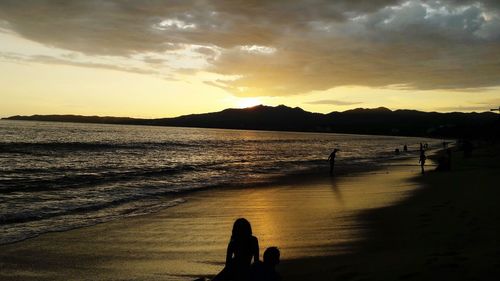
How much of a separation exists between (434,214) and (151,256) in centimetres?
826

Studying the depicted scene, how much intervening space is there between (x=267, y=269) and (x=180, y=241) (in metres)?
5.35

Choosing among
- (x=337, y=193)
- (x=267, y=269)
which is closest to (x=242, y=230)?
(x=267, y=269)

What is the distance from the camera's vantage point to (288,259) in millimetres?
8586

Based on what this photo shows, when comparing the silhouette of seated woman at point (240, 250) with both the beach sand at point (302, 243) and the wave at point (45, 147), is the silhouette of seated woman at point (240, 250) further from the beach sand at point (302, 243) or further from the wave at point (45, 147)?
the wave at point (45, 147)

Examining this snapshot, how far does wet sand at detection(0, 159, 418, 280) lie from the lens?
319 inches

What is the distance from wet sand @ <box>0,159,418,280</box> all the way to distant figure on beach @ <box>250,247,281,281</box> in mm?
2260

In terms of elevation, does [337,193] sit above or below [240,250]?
below

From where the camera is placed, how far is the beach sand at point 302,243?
7582 mm

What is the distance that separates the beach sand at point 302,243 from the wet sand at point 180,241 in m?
0.02

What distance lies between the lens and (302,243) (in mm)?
9891

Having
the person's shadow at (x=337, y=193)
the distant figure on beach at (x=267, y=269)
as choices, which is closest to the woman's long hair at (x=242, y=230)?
the distant figure on beach at (x=267, y=269)

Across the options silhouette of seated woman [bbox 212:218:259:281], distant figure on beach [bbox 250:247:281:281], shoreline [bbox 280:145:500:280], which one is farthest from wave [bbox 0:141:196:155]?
distant figure on beach [bbox 250:247:281:281]

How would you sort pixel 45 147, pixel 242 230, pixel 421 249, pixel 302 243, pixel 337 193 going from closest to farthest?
pixel 242 230
pixel 421 249
pixel 302 243
pixel 337 193
pixel 45 147

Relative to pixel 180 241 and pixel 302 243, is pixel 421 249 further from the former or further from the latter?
pixel 180 241
